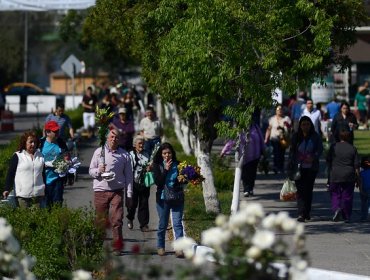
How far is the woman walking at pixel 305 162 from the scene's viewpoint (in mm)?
18766

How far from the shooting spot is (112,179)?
15523 mm

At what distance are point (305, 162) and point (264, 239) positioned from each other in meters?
12.2

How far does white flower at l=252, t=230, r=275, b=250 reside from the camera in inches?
261

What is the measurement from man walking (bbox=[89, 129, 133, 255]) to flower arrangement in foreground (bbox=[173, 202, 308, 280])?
329 inches

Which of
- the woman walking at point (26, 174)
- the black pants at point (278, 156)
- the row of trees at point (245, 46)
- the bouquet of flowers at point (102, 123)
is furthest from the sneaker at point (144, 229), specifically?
the black pants at point (278, 156)

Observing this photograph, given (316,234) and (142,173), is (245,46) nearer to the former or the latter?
(142,173)

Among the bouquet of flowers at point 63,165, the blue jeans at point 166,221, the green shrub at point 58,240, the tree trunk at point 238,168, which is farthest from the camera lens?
the tree trunk at point 238,168

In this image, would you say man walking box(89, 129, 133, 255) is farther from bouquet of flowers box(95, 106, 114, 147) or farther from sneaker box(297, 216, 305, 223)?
sneaker box(297, 216, 305, 223)

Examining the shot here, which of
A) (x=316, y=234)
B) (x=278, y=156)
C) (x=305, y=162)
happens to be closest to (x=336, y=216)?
(x=305, y=162)

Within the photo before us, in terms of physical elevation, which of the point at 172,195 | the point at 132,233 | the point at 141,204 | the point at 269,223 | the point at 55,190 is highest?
the point at 269,223

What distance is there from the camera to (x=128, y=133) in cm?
2641

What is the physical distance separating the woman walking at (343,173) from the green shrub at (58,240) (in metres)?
5.91

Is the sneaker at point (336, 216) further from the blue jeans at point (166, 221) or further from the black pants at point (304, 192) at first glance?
the blue jeans at point (166, 221)

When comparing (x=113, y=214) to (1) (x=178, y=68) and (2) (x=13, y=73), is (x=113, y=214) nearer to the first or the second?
(1) (x=178, y=68)
